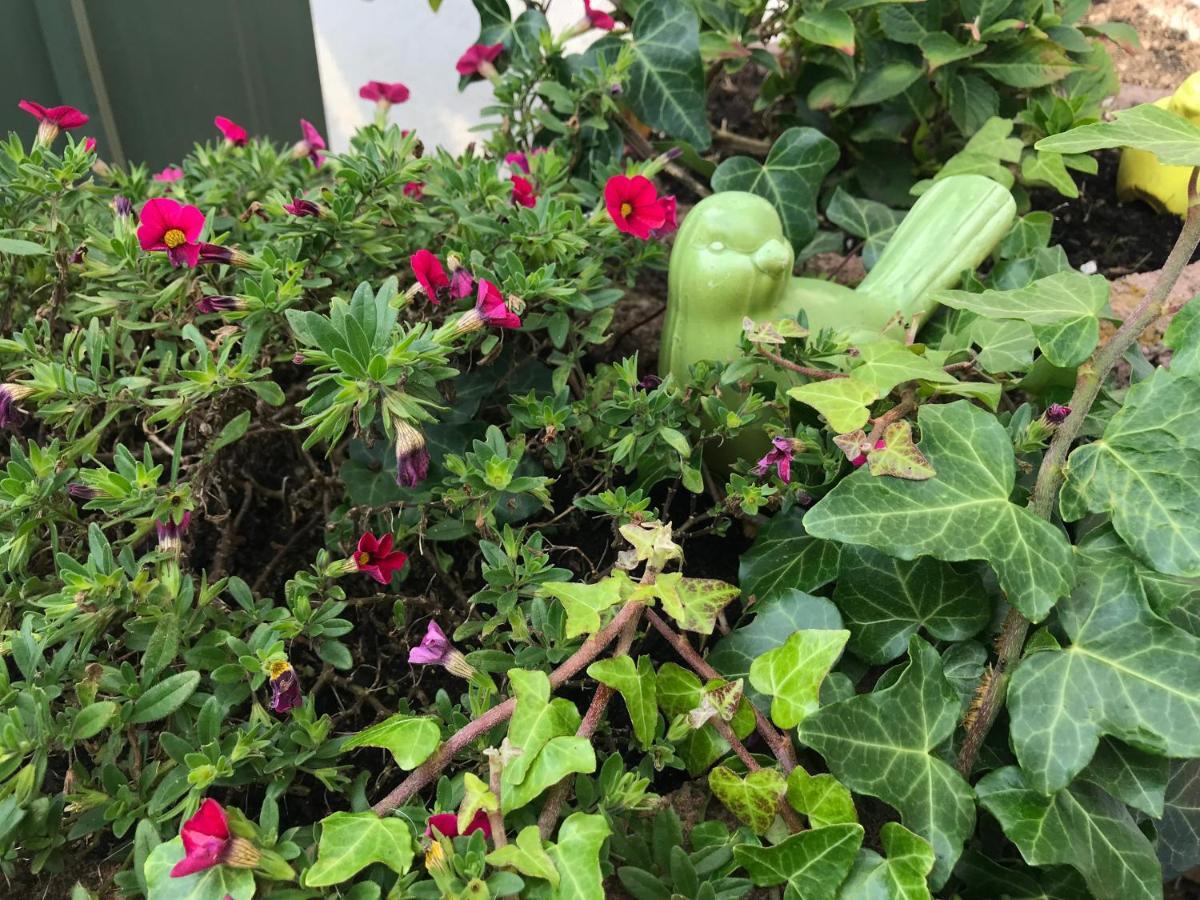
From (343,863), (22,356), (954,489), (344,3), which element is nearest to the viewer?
(343,863)

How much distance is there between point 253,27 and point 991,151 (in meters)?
1.36

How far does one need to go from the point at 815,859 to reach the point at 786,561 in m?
0.28

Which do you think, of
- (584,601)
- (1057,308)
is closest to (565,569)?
(584,601)

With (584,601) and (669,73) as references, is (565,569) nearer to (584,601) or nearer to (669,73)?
(584,601)

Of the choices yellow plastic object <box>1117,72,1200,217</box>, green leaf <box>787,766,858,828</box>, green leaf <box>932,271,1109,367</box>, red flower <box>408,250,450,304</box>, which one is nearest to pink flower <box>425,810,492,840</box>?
green leaf <box>787,766,858,828</box>

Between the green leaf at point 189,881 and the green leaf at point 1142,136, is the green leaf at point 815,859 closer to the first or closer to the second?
the green leaf at point 189,881

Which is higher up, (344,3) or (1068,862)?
(344,3)

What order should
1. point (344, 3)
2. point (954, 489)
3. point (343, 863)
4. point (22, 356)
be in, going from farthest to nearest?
point (344, 3)
point (22, 356)
point (954, 489)
point (343, 863)

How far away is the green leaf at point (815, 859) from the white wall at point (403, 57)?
1.61m

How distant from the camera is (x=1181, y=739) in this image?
23.5 inches

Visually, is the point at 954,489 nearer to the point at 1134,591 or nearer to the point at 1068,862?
the point at 1134,591

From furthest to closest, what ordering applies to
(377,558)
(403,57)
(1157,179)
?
(403,57) < (1157,179) < (377,558)

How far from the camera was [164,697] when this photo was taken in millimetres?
635

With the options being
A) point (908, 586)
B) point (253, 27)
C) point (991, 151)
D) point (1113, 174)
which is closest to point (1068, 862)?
point (908, 586)
